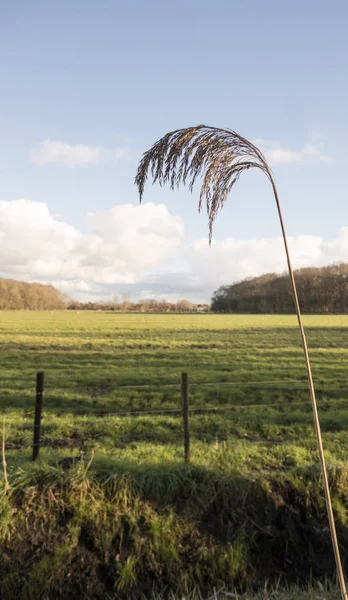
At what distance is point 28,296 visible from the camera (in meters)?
160

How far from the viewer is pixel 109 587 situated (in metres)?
4.78

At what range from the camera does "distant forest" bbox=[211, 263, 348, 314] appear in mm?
138750

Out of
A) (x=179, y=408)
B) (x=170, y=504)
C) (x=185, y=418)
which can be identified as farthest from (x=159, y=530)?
(x=179, y=408)

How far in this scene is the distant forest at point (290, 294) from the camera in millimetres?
138750

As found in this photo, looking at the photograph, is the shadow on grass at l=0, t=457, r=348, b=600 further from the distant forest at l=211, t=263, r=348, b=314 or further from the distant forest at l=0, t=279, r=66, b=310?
the distant forest at l=0, t=279, r=66, b=310

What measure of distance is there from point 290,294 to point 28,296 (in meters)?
106

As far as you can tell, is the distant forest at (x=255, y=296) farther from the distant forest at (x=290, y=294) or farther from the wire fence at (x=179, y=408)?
the wire fence at (x=179, y=408)

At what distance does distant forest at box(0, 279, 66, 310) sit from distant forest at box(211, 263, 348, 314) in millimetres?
70976

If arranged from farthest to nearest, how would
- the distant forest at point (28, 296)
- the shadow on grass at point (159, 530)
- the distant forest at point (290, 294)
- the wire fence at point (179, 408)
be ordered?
the distant forest at point (28, 296), the distant forest at point (290, 294), the wire fence at point (179, 408), the shadow on grass at point (159, 530)

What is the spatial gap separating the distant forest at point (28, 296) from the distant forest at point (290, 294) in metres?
71.0

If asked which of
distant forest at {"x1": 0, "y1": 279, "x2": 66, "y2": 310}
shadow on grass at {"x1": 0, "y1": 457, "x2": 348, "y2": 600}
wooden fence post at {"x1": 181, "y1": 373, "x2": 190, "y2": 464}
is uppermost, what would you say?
distant forest at {"x1": 0, "y1": 279, "x2": 66, "y2": 310}

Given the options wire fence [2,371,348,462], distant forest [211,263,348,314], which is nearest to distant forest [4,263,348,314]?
distant forest [211,263,348,314]

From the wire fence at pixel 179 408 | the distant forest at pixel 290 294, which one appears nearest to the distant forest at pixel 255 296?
the distant forest at pixel 290 294

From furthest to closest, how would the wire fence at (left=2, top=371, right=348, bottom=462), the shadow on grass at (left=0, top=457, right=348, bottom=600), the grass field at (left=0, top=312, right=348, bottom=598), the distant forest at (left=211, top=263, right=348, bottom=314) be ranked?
the distant forest at (left=211, top=263, right=348, bottom=314) < the wire fence at (left=2, top=371, right=348, bottom=462) < the grass field at (left=0, top=312, right=348, bottom=598) < the shadow on grass at (left=0, top=457, right=348, bottom=600)
